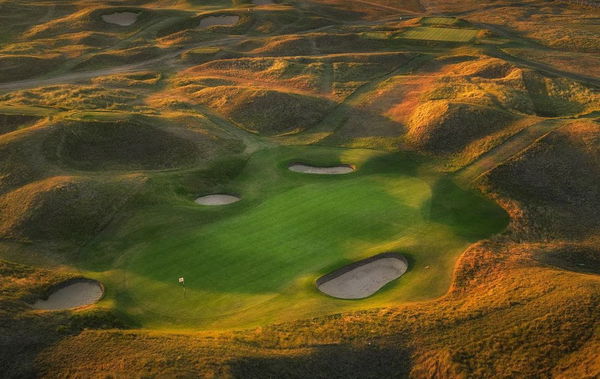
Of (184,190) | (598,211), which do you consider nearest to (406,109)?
(598,211)

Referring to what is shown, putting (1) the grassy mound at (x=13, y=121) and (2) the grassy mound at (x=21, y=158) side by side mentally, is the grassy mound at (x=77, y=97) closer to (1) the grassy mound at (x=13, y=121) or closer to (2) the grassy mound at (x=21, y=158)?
(1) the grassy mound at (x=13, y=121)

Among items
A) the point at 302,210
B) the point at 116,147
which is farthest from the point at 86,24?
the point at 302,210

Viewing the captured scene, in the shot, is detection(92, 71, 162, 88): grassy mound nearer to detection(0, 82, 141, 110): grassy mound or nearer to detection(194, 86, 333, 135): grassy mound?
detection(0, 82, 141, 110): grassy mound

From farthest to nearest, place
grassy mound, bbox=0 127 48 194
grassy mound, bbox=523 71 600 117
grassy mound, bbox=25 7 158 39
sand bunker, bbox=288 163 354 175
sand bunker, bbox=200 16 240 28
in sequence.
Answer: sand bunker, bbox=200 16 240 28 < grassy mound, bbox=25 7 158 39 < grassy mound, bbox=523 71 600 117 < sand bunker, bbox=288 163 354 175 < grassy mound, bbox=0 127 48 194

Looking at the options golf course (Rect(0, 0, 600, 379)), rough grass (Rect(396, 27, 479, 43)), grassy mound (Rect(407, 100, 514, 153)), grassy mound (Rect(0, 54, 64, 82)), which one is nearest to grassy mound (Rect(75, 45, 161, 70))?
golf course (Rect(0, 0, 600, 379))

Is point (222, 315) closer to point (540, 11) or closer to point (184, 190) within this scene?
point (184, 190)

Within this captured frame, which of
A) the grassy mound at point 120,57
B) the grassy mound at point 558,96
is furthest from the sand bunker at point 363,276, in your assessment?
the grassy mound at point 120,57
